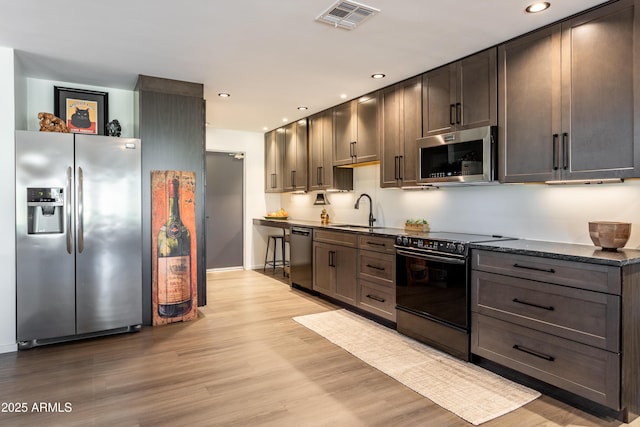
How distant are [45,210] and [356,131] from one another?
339 cm

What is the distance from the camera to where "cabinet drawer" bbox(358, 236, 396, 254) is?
12.4 ft

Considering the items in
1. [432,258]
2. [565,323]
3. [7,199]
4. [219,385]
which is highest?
[7,199]

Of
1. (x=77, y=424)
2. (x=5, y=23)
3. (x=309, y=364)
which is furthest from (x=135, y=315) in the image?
(x=5, y=23)

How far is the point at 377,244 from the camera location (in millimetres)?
3945

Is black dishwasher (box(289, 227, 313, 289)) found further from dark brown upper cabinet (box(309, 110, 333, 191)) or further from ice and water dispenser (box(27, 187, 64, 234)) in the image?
ice and water dispenser (box(27, 187, 64, 234))

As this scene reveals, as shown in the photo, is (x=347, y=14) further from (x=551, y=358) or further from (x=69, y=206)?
(x=69, y=206)

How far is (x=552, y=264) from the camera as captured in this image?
8.02 ft

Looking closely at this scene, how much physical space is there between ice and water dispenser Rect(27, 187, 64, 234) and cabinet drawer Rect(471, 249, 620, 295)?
360 cm

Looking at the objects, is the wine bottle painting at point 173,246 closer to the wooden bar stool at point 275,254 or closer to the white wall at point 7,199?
the white wall at point 7,199

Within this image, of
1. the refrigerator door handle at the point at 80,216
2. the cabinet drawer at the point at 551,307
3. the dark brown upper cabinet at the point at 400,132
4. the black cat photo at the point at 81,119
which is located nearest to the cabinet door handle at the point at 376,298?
the cabinet drawer at the point at 551,307

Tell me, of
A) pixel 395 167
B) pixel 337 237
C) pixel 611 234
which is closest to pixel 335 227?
pixel 337 237

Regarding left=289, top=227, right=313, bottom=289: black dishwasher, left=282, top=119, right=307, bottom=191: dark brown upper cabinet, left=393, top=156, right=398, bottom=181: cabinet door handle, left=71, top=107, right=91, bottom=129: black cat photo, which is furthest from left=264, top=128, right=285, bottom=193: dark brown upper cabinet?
left=71, top=107, right=91, bottom=129: black cat photo

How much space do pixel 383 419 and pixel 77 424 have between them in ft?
5.81

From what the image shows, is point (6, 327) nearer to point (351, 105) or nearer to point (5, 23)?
point (5, 23)
